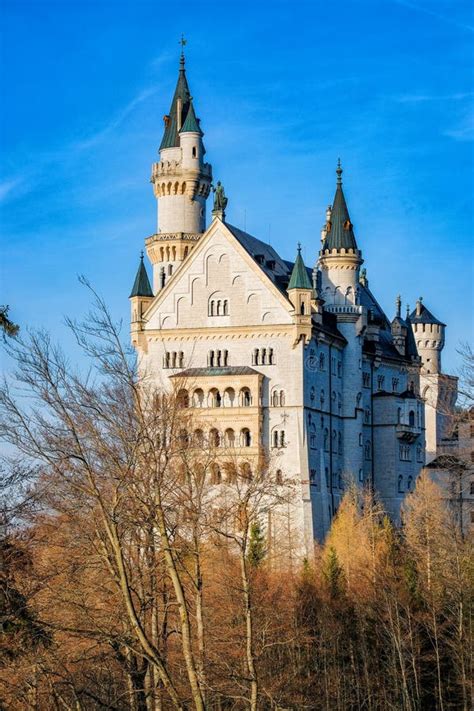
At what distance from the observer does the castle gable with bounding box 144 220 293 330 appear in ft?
348

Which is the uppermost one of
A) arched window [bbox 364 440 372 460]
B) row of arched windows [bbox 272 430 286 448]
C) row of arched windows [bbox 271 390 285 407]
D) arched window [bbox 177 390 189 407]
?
row of arched windows [bbox 271 390 285 407]

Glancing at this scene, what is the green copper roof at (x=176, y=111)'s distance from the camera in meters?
117

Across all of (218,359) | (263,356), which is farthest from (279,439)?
(218,359)

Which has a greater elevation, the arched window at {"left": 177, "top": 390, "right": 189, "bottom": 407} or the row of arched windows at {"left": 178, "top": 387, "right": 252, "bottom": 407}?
the row of arched windows at {"left": 178, "top": 387, "right": 252, "bottom": 407}

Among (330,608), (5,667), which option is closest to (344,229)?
(330,608)

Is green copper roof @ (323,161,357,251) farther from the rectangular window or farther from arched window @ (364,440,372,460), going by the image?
the rectangular window

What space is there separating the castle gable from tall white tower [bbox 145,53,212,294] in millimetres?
5981

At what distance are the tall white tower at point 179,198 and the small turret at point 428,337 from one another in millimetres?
47915

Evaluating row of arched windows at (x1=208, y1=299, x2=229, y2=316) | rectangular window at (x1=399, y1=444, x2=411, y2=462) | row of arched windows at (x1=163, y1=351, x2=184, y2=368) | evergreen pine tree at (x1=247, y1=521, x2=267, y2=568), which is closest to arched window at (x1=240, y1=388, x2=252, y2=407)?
row of arched windows at (x1=163, y1=351, x2=184, y2=368)

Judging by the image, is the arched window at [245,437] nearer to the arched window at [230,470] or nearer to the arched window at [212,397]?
the arched window at [212,397]

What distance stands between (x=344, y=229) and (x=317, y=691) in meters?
55.3

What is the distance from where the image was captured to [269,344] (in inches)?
4144

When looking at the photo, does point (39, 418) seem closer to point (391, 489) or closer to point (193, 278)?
point (193, 278)

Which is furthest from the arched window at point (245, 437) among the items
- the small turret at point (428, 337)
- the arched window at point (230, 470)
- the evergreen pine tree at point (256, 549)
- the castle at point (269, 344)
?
the small turret at point (428, 337)
